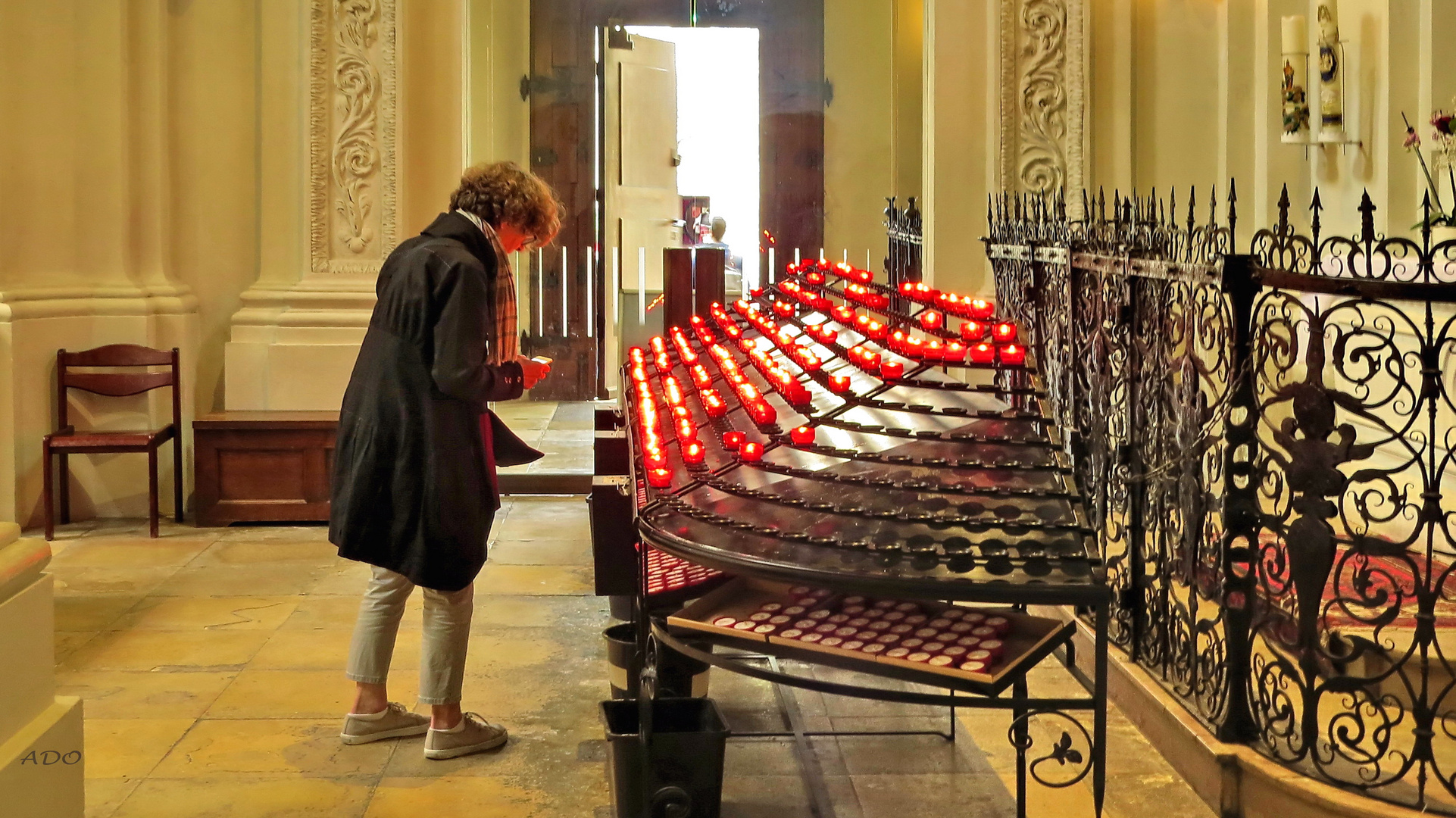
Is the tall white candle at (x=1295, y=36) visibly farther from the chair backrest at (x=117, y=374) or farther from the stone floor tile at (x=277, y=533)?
the chair backrest at (x=117, y=374)

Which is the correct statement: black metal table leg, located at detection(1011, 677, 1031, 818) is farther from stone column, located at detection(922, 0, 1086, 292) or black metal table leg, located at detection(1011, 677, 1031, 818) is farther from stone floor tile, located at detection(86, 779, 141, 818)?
stone column, located at detection(922, 0, 1086, 292)

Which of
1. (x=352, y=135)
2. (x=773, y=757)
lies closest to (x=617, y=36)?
(x=352, y=135)

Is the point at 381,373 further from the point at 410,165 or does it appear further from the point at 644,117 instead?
the point at 644,117

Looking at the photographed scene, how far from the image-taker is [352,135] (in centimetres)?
832

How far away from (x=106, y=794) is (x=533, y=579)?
2.78m

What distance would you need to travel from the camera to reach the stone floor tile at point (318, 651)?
5.31 metres

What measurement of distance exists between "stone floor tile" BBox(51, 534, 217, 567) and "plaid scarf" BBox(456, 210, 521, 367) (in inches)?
131

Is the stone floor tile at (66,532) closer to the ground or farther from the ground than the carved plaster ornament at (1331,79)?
closer to the ground

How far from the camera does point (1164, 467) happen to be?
4.27 metres

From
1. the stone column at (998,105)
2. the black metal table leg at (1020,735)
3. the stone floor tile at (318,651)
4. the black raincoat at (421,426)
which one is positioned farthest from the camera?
the stone column at (998,105)

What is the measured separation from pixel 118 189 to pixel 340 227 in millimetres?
1235

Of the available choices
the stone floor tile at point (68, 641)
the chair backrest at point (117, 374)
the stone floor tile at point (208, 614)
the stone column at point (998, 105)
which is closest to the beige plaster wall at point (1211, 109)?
the stone column at point (998, 105)

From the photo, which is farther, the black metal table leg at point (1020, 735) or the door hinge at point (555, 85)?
the door hinge at point (555, 85)

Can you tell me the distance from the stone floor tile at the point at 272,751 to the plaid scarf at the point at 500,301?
126 cm
